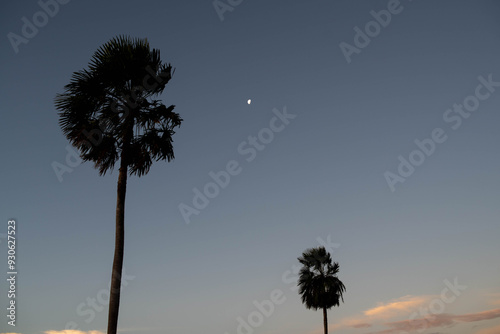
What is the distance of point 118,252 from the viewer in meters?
14.1

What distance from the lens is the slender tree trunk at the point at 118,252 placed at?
13312 mm

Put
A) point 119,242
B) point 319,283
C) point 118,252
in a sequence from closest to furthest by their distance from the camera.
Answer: point 118,252, point 119,242, point 319,283

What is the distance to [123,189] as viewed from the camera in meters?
15.3

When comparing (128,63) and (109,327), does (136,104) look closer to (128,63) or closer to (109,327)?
(128,63)

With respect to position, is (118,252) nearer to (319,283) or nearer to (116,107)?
(116,107)

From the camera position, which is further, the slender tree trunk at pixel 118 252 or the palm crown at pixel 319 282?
the palm crown at pixel 319 282

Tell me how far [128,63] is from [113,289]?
29.3ft

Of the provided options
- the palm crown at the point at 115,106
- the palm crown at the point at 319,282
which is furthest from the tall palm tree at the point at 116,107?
the palm crown at the point at 319,282

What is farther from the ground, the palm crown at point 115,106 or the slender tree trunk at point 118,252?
the palm crown at point 115,106

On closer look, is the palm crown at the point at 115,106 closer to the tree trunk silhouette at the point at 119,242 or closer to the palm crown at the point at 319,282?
the tree trunk silhouette at the point at 119,242

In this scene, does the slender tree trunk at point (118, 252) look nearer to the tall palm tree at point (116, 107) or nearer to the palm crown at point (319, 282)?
the tall palm tree at point (116, 107)

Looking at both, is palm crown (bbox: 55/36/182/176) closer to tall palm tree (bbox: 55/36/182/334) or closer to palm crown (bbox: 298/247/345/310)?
tall palm tree (bbox: 55/36/182/334)

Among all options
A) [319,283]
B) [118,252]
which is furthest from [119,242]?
[319,283]

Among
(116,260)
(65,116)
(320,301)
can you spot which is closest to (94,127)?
(65,116)
